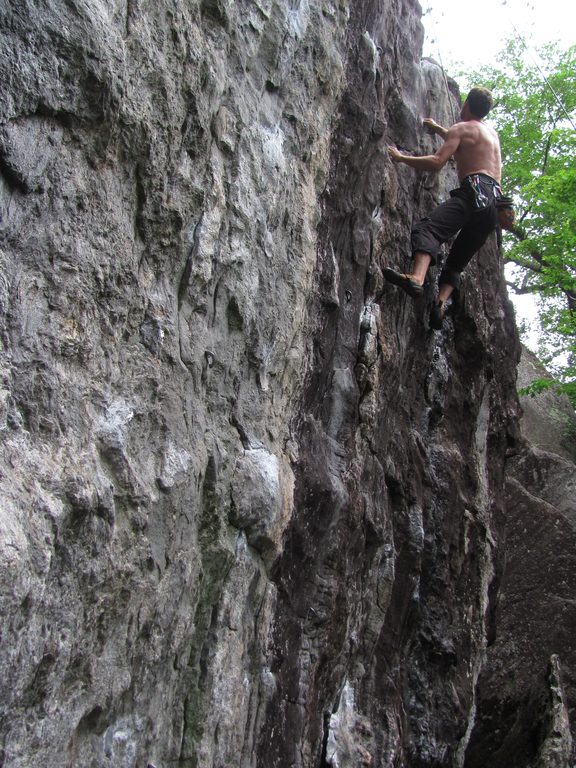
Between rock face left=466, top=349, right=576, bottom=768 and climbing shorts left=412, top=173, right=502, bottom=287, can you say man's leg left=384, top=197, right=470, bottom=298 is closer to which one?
climbing shorts left=412, top=173, right=502, bottom=287

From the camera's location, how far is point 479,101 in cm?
697

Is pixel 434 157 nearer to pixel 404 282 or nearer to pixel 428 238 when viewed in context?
pixel 428 238

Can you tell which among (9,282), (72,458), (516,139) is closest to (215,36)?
(9,282)

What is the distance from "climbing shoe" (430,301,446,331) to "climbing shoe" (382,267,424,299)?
0.87 m

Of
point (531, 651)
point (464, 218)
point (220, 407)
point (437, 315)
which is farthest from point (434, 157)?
point (531, 651)

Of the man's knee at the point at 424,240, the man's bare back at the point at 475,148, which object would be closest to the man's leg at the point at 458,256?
the man's bare back at the point at 475,148

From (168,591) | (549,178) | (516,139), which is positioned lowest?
(168,591)

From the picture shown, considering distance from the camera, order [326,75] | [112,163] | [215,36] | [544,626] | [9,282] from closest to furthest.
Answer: [9,282], [112,163], [215,36], [326,75], [544,626]

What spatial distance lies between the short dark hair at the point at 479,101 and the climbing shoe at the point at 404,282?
1.89 metres

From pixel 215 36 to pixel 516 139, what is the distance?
16.3 m

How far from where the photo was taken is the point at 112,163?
3.57m

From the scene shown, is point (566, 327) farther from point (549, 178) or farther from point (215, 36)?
point (215, 36)

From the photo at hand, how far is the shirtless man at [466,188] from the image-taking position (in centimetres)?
668

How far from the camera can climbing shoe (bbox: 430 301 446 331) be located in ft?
23.8
